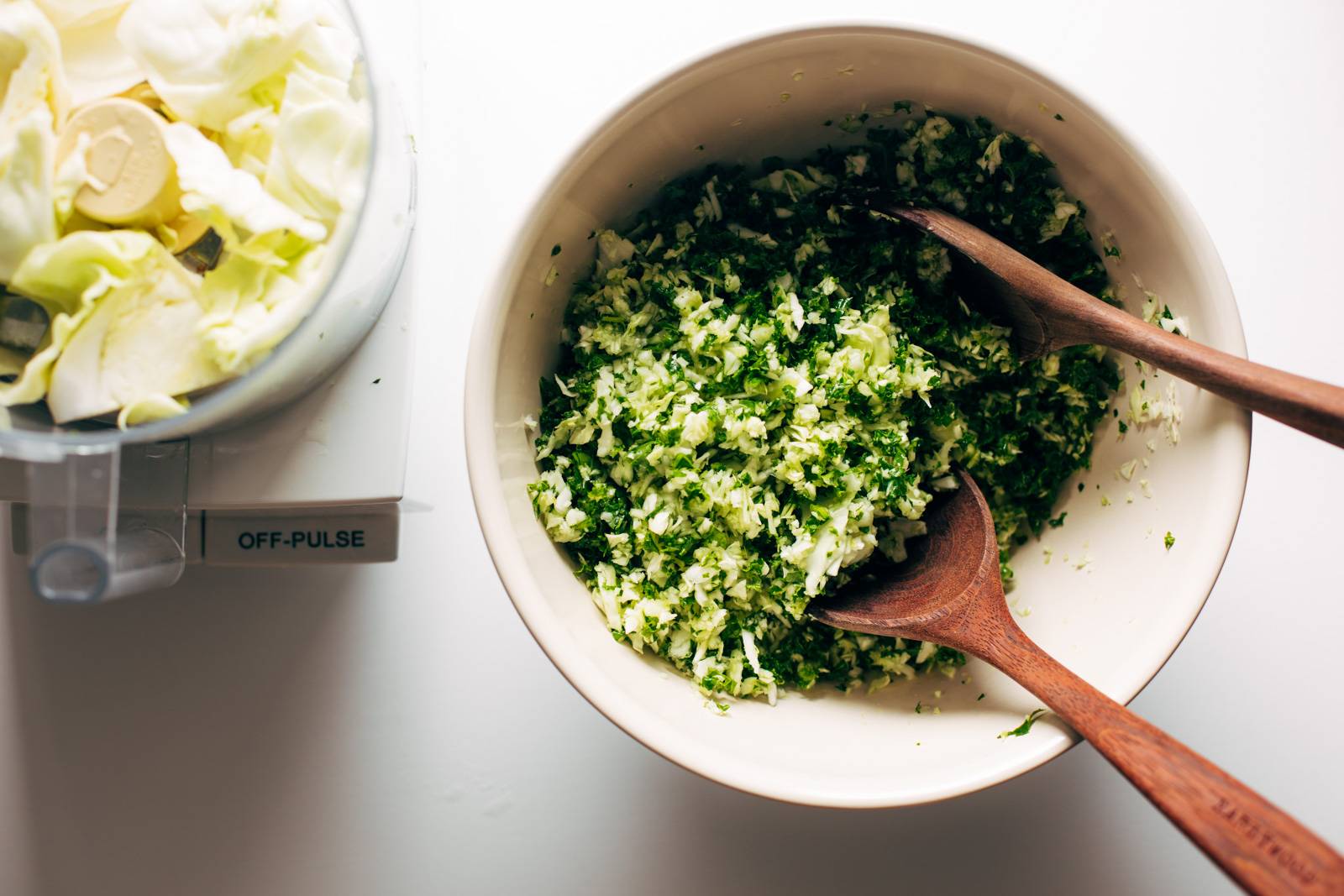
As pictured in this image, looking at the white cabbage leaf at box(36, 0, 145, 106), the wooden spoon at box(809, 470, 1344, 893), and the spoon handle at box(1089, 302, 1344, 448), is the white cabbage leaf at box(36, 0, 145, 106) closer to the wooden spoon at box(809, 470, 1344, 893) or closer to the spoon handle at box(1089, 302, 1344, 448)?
the wooden spoon at box(809, 470, 1344, 893)

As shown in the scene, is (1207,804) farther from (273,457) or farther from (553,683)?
(273,457)

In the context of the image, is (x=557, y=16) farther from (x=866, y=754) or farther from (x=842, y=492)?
(x=866, y=754)

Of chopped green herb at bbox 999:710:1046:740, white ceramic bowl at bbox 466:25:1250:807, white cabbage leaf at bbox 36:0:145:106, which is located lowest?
chopped green herb at bbox 999:710:1046:740

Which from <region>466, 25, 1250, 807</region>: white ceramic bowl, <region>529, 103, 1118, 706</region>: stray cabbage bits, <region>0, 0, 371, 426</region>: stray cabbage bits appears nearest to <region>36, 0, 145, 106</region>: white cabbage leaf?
<region>0, 0, 371, 426</region>: stray cabbage bits

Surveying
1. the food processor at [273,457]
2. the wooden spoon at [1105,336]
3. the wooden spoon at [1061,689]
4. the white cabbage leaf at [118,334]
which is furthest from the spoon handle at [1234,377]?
the white cabbage leaf at [118,334]

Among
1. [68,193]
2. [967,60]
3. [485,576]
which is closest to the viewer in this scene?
[68,193]

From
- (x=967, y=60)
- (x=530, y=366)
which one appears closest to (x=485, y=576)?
(x=530, y=366)

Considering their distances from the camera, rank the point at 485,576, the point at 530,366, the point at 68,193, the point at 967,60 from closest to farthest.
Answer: the point at 68,193 < the point at 967,60 < the point at 530,366 < the point at 485,576

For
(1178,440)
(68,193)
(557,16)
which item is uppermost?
(557,16)

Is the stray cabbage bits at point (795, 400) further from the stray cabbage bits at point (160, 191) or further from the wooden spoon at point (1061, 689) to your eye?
the stray cabbage bits at point (160, 191)
